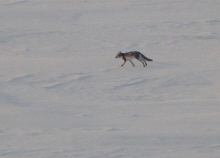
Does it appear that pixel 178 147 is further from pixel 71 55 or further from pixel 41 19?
pixel 41 19

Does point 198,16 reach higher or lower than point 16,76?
→ higher


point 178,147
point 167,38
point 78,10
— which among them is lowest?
point 178,147

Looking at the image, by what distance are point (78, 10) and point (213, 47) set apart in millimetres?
10309

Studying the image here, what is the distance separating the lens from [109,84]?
10.4 metres

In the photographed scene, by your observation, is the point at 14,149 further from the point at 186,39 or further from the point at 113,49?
the point at 186,39

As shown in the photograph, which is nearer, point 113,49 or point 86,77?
point 86,77

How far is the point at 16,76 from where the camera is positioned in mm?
10922

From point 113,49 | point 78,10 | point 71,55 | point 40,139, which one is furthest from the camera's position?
→ point 78,10

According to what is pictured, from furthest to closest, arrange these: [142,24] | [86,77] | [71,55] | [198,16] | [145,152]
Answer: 1. [198,16]
2. [142,24]
3. [71,55]
4. [86,77]
5. [145,152]

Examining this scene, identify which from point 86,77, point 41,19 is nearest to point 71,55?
point 86,77

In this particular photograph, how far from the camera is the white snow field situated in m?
5.56

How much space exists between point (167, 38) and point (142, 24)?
3081mm

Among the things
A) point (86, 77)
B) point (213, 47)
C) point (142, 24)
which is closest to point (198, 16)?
point (142, 24)

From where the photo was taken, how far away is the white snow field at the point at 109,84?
556cm
